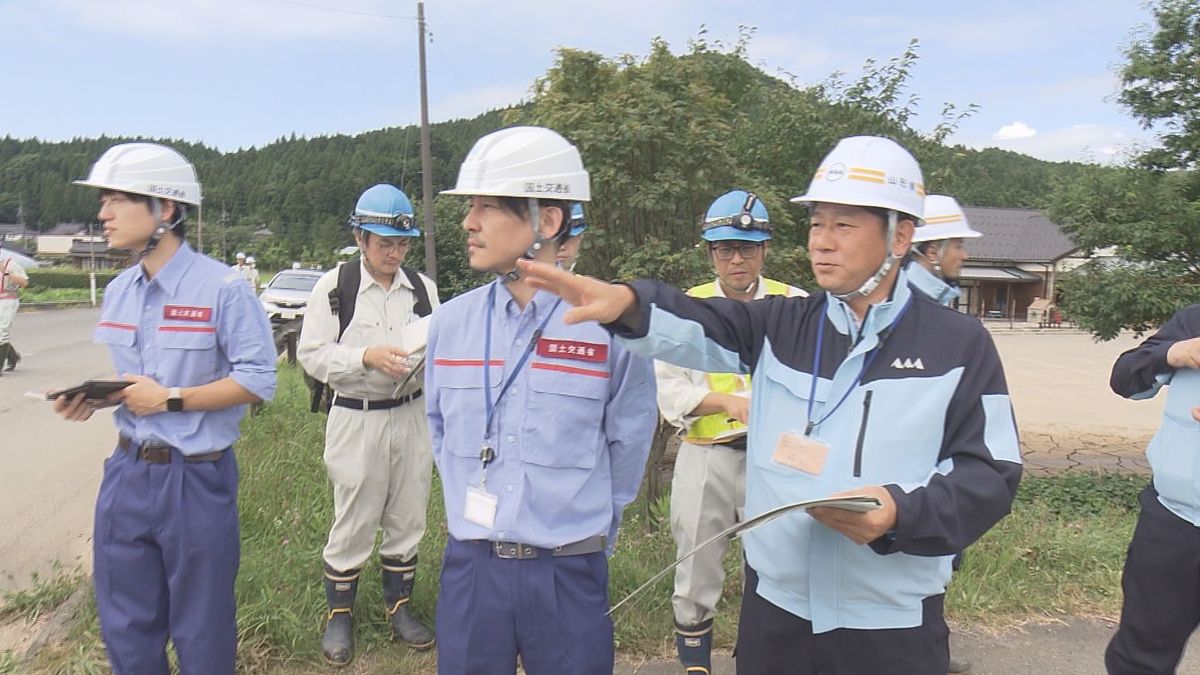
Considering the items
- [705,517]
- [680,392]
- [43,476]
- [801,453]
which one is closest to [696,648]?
[705,517]

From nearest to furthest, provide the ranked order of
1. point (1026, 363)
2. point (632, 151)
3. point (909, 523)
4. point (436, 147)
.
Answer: point (909, 523), point (632, 151), point (1026, 363), point (436, 147)

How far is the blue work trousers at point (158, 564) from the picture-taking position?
2646 mm

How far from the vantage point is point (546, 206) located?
7.28 ft

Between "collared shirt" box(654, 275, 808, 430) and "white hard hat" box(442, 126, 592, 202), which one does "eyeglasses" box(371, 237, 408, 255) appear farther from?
"white hard hat" box(442, 126, 592, 202)

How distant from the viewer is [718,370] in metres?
2.19

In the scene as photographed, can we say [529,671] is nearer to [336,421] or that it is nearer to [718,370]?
[718,370]

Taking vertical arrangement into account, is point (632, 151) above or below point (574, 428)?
above

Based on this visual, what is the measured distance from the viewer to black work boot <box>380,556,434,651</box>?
372 centimetres

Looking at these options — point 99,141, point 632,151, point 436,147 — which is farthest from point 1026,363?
point 99,141

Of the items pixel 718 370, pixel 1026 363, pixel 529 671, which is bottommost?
pixel 1026 363

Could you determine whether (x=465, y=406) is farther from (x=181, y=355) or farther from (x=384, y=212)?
(x=384, y=212)

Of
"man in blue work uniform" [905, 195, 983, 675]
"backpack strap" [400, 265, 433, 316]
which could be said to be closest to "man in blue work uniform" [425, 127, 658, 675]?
"backpack strap" [400, 265, 433, 316]

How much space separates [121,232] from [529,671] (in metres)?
2.06

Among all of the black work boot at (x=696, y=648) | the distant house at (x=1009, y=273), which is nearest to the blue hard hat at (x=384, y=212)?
the black work boot at (x=696, y=648)
